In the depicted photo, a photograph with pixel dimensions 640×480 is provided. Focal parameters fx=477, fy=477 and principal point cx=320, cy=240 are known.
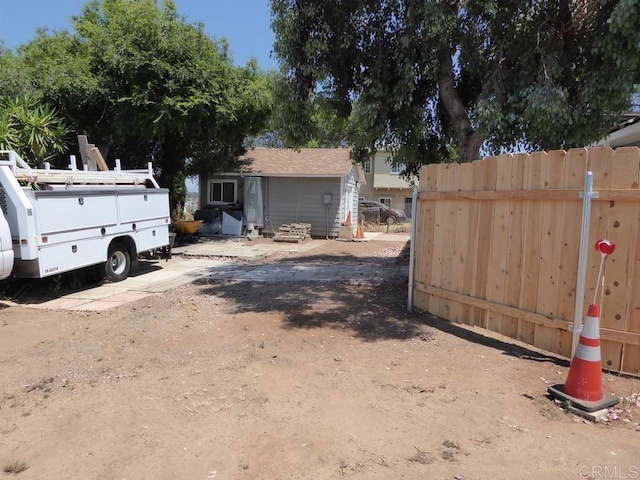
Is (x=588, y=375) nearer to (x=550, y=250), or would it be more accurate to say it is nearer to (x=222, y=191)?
(x=550, y=250)

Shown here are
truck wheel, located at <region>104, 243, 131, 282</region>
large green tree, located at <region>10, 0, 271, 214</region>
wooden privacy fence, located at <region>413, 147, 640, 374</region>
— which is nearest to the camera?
wooden privacy fence, located at <region>413, 147, 640, 374</region>

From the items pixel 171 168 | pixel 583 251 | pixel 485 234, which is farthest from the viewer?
pixel 171 168

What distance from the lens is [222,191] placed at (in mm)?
20750

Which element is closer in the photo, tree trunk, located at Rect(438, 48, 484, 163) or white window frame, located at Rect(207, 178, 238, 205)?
tree trunk, located at Rect(438, 48, 484, 163)

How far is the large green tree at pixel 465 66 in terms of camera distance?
5812 millimetres

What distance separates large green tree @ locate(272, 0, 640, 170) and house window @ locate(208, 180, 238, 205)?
12521 mm

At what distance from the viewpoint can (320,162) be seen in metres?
20.7

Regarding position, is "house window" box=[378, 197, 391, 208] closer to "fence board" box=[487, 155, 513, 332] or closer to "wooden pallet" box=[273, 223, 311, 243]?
"wooden pallet" box=[273, 223, 311, 243]

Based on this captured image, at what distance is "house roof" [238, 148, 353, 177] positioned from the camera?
64.3 ft

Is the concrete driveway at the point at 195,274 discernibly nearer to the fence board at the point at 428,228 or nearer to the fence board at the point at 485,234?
the fence board at the point at 428,228

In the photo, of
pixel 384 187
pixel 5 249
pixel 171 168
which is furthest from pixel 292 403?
pixel 384 187

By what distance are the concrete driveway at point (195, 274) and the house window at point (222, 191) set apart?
20.2 ft

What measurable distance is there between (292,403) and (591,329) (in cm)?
251

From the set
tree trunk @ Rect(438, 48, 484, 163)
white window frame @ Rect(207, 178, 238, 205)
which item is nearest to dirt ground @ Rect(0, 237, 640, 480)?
tree trunk @ Rect(438, 48, 484, 163)
